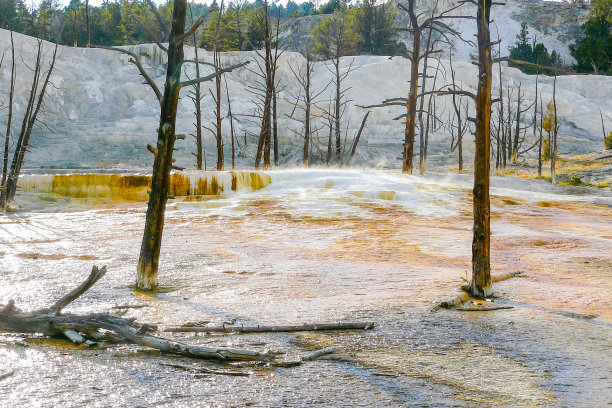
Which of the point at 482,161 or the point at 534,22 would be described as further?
the point at 534,22

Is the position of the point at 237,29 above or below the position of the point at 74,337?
above

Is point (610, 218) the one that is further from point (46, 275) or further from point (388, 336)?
point (46, 275)

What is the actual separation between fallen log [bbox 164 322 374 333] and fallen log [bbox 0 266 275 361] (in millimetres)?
379

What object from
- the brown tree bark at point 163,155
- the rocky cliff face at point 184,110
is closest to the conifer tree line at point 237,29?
the rocky cliff face at point 184,110

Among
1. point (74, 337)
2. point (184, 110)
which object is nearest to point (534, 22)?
point (184, 110)

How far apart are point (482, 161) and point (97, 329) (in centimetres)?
359

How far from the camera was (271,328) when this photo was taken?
15.0ft

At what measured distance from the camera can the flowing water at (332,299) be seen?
136 inches

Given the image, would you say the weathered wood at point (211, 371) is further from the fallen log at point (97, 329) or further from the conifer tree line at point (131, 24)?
the conifer tree line at point (131, 24)

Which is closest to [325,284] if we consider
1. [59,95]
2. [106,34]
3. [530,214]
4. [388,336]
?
[388,336]

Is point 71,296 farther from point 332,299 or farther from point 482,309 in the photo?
point 482,309

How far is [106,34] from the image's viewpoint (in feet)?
153

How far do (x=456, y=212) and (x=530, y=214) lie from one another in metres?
1.67

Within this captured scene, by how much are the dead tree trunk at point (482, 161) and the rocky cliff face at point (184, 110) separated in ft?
70.5
